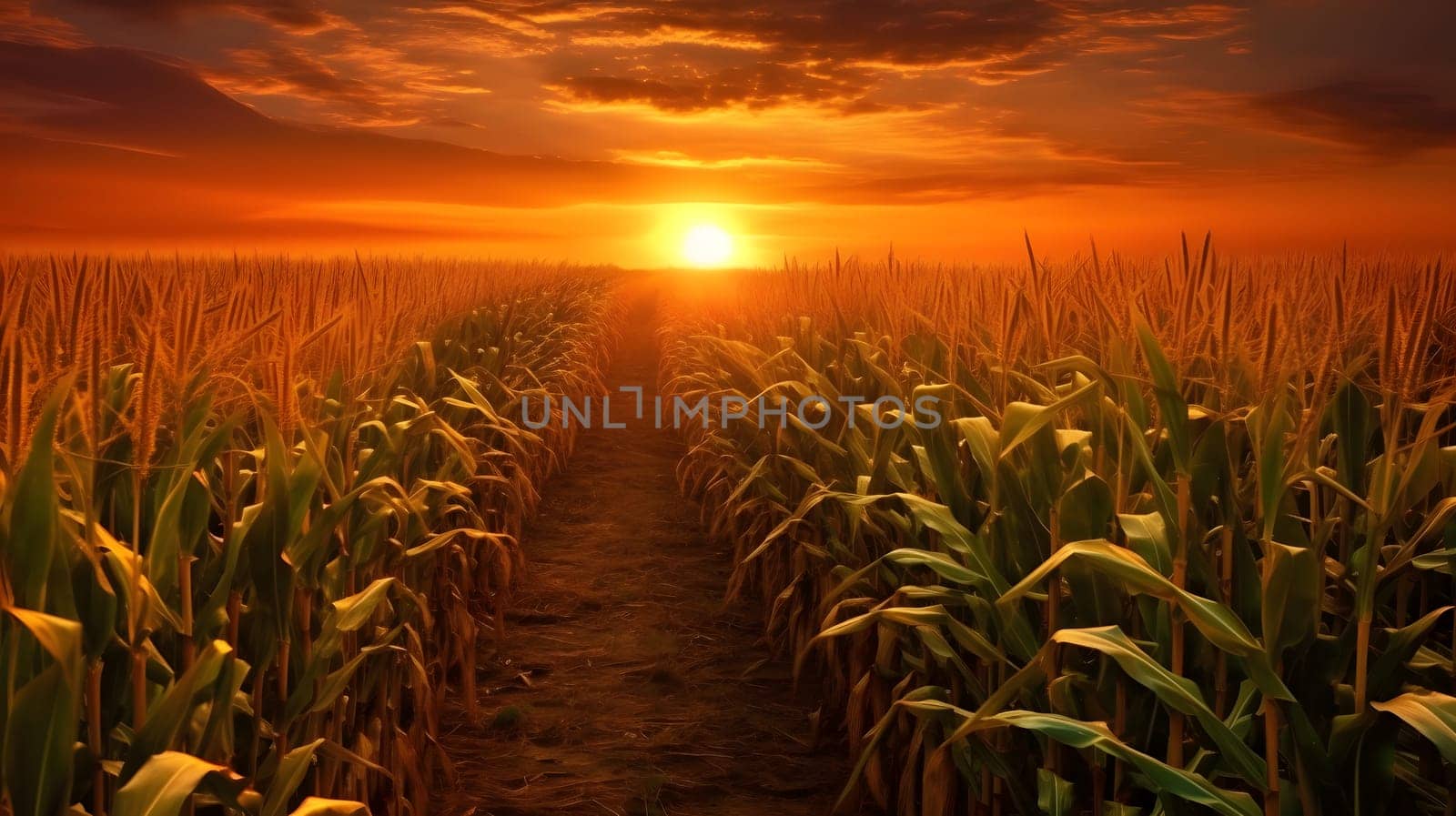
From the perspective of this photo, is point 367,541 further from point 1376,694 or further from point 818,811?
point 1376,694

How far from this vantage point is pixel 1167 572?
2119mm

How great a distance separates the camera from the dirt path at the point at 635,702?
3709 millimetres

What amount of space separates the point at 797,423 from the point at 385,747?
2203mm

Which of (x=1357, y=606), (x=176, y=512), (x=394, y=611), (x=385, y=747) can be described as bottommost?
(x=385, y=747)

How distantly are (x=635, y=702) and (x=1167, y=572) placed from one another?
292 centimetres

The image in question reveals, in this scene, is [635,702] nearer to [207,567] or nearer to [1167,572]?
→ [207,567]

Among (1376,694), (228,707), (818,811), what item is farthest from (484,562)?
(1376,694)

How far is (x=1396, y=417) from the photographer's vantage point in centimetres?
183

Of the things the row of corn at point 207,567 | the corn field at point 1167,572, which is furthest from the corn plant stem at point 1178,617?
the row of corn at point 207,567

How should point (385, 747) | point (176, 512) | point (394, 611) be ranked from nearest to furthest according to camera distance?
point (176, 512)
point (385, 747)
point (394, 611)

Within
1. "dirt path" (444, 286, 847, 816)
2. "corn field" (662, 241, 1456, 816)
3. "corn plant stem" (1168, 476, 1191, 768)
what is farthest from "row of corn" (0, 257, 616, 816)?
"corn plant stem" (1168, 476, 1191, 768)

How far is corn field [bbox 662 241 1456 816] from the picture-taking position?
6.31 ft

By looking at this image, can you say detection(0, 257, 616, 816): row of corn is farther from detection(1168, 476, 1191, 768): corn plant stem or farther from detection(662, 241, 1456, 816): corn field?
detection(1168, 476, 1191, 768): corn plant stem

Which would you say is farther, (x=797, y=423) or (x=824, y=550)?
(x=797, y=423)
